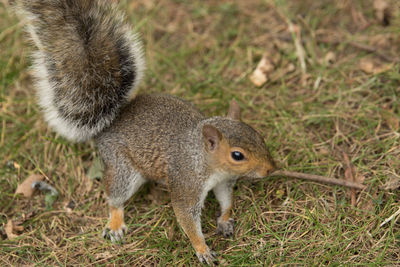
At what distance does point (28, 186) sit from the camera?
3180mm

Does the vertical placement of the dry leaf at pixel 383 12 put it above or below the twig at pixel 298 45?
above

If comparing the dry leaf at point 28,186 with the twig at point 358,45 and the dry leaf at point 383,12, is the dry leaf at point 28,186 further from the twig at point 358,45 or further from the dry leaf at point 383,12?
the dry leaf at point 383,12

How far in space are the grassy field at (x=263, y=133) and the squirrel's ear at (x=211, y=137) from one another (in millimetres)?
Result: 612

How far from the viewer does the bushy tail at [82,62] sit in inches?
103

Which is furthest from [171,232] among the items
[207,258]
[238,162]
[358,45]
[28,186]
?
[358,45]

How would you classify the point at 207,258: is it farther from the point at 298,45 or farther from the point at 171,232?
the point at 298,45

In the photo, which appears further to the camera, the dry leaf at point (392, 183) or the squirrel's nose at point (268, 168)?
the dry leaf at point (392, 183)

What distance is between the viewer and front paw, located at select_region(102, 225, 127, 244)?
2875 millimetres

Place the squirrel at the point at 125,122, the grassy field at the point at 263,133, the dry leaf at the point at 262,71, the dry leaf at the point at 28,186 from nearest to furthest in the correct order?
1. the squirrel at the point at 125,122
2. the grassy field at the point at 263,133
3. the dry leaf at the point at 28,186
4. the dry leaf at the point at 262,71

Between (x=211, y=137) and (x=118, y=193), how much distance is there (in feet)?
2.69

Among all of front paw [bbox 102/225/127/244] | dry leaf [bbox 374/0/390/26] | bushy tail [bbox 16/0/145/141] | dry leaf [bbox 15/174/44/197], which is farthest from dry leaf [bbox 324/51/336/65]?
dry leaf [bbox 15/174/44/197]

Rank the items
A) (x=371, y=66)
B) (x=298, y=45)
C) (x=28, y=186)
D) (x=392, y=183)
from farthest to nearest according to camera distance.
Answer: (x=298, y=45)
(x=371, y=66)
(x=28, y=186)
(x=392, y=183)

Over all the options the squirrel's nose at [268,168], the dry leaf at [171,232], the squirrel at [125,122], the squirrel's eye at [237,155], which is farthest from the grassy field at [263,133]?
the squirrel's eye at [237,155]

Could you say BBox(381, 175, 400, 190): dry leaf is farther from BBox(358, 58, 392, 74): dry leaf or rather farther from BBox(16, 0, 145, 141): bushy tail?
BBox(16, 0, 145, 141): bushy tail
